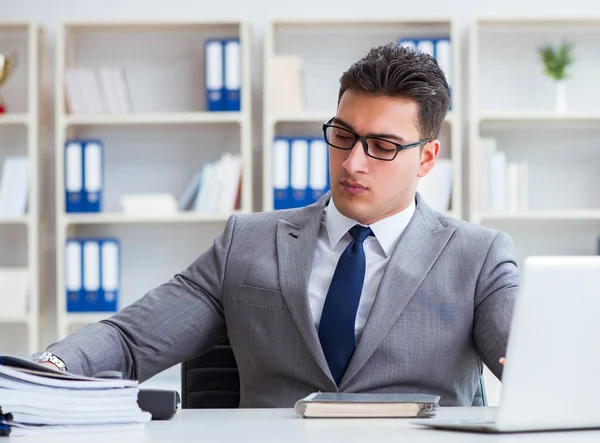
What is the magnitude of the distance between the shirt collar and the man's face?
0.08 ft

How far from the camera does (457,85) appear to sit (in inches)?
160

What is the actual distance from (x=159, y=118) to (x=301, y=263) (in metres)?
2.30

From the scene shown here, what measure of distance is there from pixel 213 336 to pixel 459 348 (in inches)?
20.1

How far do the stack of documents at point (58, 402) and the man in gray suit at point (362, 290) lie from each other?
42 cm

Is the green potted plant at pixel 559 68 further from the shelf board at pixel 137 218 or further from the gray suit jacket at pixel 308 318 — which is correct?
the gray suit jacket at pixel 308 318

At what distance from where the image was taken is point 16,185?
165 inches

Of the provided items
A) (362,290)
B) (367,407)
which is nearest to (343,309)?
(362,290)

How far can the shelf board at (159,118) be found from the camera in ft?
13.4

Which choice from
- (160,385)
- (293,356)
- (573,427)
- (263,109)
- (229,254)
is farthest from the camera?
(263,109)

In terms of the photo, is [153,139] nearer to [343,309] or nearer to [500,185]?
[500,185]

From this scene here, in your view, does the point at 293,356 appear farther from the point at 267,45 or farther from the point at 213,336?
the point at 267,45

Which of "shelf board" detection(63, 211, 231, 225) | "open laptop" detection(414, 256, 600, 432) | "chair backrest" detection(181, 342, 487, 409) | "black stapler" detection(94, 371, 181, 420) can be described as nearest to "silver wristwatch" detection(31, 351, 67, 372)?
"black stapler" detection(94, 371, 181, 420)

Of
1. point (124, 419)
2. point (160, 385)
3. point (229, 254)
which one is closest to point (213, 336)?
point (229, 254)

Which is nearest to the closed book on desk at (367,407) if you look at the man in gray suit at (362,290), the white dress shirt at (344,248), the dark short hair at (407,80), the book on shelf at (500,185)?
the man in gray suit at (362,290)
